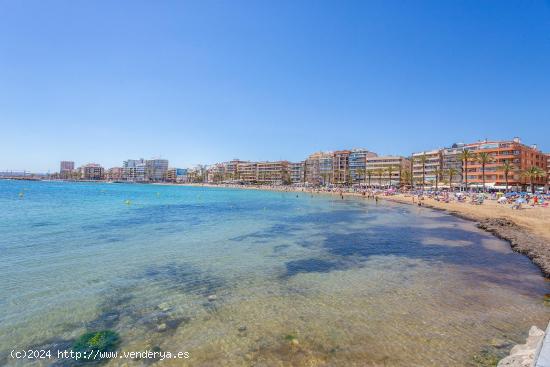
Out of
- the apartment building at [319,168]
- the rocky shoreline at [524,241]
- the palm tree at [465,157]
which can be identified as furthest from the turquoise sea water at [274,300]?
the apartment building at [319,168]

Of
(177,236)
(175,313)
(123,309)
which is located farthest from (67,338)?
(177,236)

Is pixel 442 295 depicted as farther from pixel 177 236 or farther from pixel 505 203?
pixel 505 203

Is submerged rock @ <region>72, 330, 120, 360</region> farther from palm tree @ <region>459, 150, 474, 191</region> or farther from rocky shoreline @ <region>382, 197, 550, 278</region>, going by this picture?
palm tree @ <region>459, 150, 474, 191</region>

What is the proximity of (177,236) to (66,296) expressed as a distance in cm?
1202

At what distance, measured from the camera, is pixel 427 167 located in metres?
117

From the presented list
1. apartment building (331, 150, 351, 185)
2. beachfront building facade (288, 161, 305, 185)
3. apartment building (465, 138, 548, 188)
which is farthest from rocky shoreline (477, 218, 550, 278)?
beachfront building facade (288, 161, 305, 185)

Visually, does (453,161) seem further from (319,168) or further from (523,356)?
(523,356)

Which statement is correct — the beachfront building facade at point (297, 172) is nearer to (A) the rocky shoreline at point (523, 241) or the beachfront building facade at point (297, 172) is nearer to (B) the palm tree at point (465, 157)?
(B) the palm tree at point (465, 157)

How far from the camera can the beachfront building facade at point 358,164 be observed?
14012cm

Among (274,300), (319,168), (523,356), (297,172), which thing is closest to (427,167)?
(319,168)

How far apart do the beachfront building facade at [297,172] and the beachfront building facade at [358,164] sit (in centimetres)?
3690

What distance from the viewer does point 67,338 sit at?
7.58m

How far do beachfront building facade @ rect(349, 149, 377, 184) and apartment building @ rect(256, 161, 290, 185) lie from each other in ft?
142

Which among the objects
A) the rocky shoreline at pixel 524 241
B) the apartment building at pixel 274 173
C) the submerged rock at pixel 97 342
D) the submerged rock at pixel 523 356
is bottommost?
the rocky shoreline at pixel 524 241
